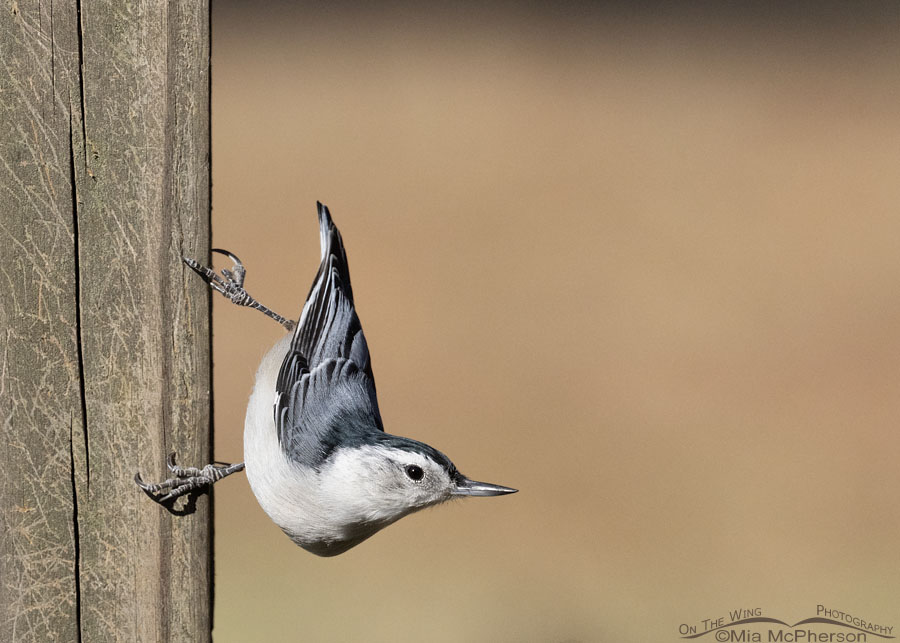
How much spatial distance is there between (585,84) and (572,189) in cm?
45

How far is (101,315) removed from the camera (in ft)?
5.56

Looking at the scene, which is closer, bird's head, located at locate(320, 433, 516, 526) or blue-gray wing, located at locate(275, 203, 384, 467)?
bird's head, located at locate(320, 433, 516, 526)

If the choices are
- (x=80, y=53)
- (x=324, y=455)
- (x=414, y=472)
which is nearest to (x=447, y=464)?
(x=414, y=472)

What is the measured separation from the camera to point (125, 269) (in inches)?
Answer: 66.6

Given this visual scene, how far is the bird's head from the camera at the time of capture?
6.36 feet

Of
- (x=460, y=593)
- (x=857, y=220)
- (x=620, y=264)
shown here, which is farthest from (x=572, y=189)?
(x=460, y=593)

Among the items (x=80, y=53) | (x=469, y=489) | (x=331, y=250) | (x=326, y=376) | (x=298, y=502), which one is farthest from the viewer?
(x=331, y=250)

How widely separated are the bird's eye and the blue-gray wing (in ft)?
0.46

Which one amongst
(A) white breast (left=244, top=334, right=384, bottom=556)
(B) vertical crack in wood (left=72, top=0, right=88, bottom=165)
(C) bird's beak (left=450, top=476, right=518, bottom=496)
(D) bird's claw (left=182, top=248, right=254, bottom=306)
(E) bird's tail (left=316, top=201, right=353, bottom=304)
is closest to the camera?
(B) vertical crack in wood (left=72, top=0, right=88, bottom=165)

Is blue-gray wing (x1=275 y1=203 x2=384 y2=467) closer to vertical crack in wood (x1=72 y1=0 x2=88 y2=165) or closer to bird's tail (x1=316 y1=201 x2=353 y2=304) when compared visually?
bird's tail (x1=316 y1=201 x2=353 y2=304)

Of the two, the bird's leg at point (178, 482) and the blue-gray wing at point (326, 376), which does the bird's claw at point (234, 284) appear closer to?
the blue-gray wing at point (326, 376)

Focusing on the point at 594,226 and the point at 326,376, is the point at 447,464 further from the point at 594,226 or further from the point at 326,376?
the point at 594,226

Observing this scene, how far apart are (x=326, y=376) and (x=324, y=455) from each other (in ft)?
0.82

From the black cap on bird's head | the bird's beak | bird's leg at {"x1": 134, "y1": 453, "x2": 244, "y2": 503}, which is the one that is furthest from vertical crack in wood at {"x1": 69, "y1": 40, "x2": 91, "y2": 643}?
the bird's beak
